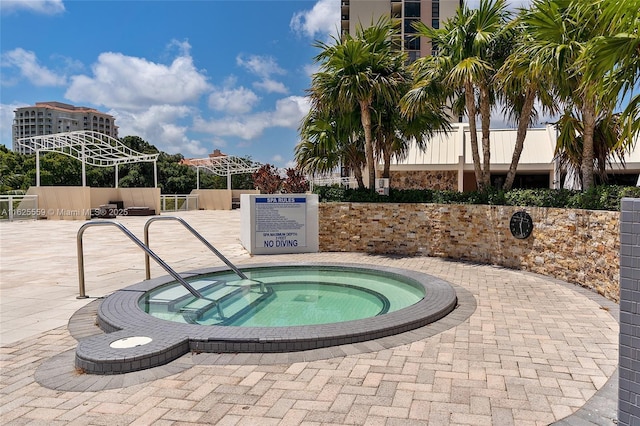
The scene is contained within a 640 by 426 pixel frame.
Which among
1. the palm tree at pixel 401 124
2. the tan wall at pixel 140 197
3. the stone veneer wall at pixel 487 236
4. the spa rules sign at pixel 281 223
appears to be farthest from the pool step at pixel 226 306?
the tan wall at pixel 140 197

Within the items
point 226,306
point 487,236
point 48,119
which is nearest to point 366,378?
point 226,306

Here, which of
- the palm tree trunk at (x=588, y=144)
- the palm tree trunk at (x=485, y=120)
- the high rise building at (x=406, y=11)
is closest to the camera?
the palm tree trunk at (x=588, y=144)

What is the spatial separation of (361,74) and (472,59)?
3.05 meters

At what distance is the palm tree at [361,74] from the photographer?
11773mm

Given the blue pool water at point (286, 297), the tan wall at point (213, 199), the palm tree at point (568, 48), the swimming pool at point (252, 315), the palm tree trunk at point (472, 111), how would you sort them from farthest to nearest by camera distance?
1. the tan wall at point (213, 199)
2. the palm tree trunk at point (472, 111)
3. the palm tree at point (568, 48)
4. the blue pool water at point (286, 297)
5. the swimming pool at point (252, 315)

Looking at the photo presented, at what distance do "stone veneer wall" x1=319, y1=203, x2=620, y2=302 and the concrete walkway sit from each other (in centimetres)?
98

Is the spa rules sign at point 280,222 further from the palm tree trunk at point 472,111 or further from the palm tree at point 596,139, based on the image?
the palm tree at point 596,139

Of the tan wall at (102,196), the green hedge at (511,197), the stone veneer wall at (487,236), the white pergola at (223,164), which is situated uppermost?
the white pergola at (223,164)

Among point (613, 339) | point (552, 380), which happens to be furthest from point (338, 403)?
point (613, 339)

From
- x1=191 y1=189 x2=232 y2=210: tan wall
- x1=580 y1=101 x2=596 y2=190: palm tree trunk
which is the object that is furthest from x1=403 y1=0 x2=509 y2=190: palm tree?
x1=191 y1=189 x2=232 y2=210: tan wall

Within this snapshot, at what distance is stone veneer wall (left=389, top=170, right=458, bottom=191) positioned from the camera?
22.0 meters

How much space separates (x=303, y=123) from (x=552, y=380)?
12.1 meters

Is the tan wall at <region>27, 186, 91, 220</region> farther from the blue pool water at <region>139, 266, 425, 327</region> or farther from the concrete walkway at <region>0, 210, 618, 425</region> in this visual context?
the concrete walkway at <region>0, 210, 618, 425</region>

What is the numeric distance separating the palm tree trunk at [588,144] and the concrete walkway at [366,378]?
8.96 ft
